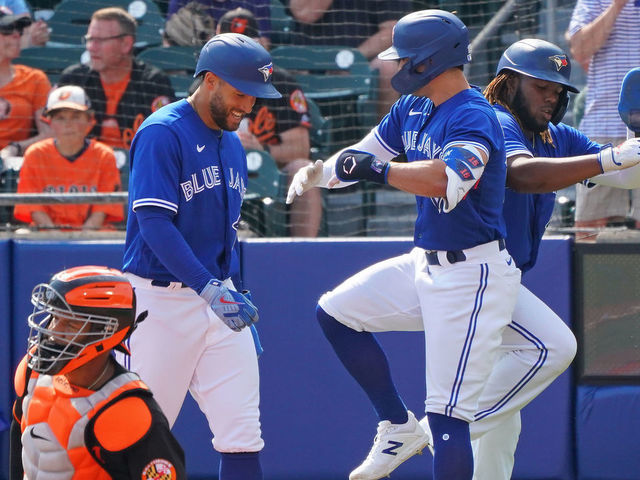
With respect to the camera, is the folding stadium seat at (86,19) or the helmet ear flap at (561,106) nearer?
the helmet ear flap at (561,106)

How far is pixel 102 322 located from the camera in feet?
9.50

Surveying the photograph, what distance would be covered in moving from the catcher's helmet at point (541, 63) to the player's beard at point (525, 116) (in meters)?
0.07

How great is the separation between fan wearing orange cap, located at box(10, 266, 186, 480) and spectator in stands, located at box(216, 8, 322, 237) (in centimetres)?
411

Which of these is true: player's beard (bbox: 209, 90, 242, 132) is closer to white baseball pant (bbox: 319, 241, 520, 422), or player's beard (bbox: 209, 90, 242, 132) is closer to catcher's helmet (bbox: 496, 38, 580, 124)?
white baseball pant (bbox: 319, 241, 520, 422)

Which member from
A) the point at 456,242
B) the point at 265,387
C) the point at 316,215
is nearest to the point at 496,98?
the point at 456,242

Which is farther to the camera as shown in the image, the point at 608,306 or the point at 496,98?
the point at 608,306

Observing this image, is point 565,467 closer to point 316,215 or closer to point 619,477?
point 619,477

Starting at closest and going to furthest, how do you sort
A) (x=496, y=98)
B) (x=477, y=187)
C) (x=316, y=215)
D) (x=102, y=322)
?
(x=102, y=322) < (x=477, y=187) < (x=496, y=98) < (x=316, y=215)

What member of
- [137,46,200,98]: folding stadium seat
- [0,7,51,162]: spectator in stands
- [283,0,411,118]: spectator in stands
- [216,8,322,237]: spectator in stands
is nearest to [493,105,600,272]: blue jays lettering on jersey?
[216,8,322,237]: spectator in stands

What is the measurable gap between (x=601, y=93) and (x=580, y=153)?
6.37 feet

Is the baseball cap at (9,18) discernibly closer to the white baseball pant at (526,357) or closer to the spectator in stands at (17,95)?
the spectator in stands at (17,95)

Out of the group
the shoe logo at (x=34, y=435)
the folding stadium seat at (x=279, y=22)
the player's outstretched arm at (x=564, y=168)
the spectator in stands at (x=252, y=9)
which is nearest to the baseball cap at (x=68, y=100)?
the spectator in stands at (x=252, y=9)

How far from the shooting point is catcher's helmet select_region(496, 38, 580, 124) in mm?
4094

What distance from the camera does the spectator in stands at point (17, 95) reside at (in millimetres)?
7414
